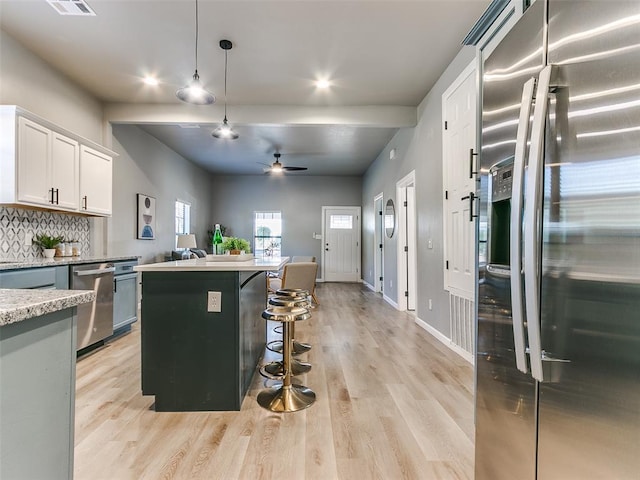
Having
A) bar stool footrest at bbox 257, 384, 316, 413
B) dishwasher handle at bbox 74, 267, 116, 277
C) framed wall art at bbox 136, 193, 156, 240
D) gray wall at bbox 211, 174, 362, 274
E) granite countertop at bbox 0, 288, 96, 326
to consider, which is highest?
gray wall at bbox 211, 174, 362, 274

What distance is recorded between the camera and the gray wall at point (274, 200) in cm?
870

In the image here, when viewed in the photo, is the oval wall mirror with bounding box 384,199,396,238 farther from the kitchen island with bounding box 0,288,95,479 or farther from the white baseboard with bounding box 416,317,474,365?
the kitchen island with bounding box 0,288,95,479

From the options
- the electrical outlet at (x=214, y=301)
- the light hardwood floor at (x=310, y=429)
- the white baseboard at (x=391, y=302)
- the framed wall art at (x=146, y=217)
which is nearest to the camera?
the light hardwood floor at (x=310, y=429)

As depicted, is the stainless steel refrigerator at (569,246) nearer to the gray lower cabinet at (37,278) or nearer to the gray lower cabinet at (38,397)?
the gray lower cabinet at (38,397)

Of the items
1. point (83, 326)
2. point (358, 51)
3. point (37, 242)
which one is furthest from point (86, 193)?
point (358, 51)

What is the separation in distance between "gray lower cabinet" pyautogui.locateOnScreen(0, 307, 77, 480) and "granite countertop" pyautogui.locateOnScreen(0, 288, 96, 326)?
0.12 ft

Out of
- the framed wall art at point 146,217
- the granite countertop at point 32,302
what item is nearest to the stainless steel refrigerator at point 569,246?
the granite countertop at point 32,302

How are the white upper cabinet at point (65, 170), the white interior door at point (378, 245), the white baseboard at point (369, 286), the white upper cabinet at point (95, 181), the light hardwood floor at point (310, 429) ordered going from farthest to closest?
the white baseboard at point (369, 286)
the white interior door at point (378, 245)
the white upper cabinet at point (95, 181)
the white upper cabinet at point (65, 170)
the light hardwood floor at point (310, 429)

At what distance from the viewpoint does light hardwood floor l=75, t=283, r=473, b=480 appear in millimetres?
1586

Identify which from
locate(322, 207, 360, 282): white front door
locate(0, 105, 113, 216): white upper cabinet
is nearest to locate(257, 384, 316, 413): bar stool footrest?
locate(0, 105, 113, 216): white upper cabinet

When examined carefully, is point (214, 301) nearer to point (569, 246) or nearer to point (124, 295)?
point (569, 246)

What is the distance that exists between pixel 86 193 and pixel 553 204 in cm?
418

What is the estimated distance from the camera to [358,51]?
3.07m

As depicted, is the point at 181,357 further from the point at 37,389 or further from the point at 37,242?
the point at 37,242
